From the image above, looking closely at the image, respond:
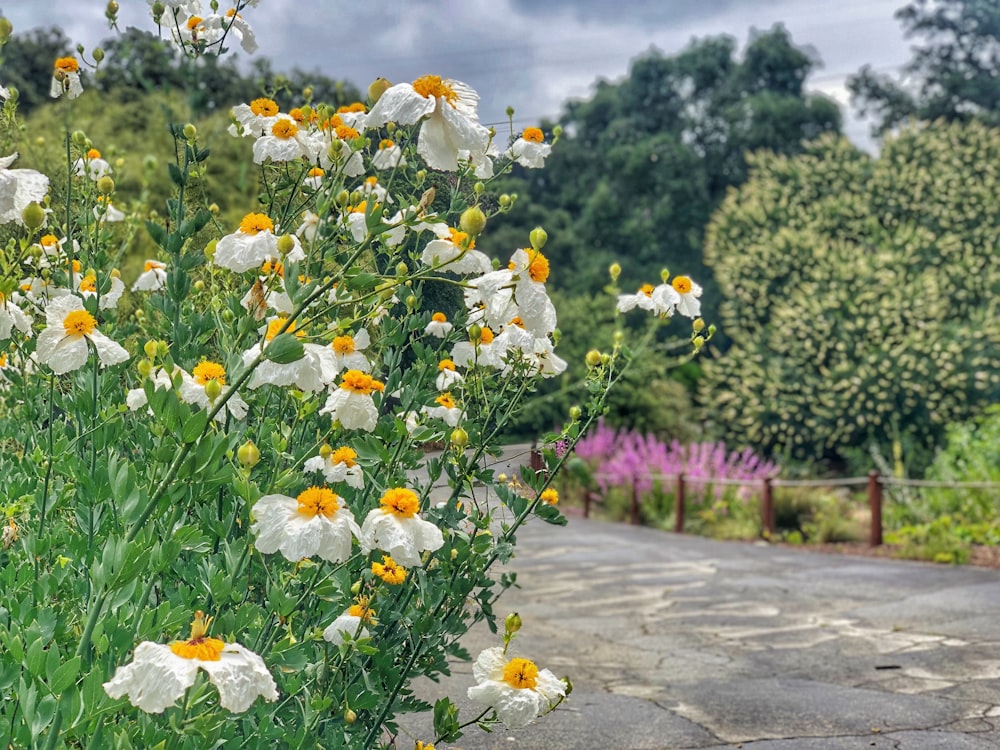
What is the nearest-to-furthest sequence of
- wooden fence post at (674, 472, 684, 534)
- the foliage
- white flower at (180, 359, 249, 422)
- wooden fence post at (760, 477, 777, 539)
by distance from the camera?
white flower at (180, 359, 249, 422), wooden fence post at (760, 477, 777, 539), wooden fence post at (674, 472, 684, 534), the foliage

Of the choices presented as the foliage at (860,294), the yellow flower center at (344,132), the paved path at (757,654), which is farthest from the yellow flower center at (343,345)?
the foliage at (860,294)

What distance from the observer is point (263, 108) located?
2.55m

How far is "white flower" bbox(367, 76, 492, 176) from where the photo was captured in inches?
67.4

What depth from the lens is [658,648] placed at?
230 inches

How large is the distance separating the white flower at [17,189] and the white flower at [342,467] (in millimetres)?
721

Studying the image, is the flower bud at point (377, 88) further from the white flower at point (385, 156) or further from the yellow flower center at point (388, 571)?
the yellow flower center at point (388, 571)

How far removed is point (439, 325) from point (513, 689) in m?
1.03

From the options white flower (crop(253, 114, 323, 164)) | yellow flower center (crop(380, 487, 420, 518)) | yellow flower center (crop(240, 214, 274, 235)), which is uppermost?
white flower (crop(253, 114, 323, 164))

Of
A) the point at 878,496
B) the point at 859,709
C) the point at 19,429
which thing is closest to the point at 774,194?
the point at 878,496

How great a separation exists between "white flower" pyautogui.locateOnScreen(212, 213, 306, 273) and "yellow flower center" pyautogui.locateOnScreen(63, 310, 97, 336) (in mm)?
272

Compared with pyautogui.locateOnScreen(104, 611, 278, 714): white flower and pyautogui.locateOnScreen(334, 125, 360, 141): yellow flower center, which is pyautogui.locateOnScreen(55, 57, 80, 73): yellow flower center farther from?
pyautogui.locateOnScreen(104, 611, 278, 714): white flower

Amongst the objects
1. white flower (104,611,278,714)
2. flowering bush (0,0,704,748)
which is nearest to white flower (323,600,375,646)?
flowering bush (0,0,704,748)

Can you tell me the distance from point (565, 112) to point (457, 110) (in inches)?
1383

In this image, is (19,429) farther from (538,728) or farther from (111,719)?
(538,728)
